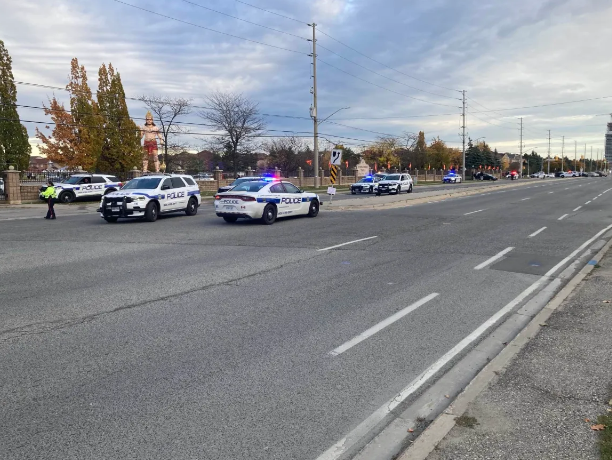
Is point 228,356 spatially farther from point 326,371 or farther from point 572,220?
point 572,220

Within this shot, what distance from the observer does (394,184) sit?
131 ft

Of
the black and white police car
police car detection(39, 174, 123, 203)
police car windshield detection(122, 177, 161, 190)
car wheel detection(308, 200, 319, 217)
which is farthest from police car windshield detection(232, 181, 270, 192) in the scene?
the black and white police car

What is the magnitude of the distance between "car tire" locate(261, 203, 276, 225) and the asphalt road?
450 centimetres

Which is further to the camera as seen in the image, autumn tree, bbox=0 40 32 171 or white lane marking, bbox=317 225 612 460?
autumn tree, bbox=0 40 32 171

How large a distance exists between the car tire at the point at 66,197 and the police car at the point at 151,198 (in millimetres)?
13166

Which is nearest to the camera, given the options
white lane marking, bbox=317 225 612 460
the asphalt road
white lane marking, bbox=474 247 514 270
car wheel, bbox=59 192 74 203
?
white lane marking, bbox=317 225 612 460

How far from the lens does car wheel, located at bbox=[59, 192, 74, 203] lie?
103 ft

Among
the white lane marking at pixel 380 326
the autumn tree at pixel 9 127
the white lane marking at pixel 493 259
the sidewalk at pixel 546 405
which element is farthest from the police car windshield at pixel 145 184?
the autumn tree at pixel 9 127

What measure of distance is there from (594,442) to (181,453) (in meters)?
2.78

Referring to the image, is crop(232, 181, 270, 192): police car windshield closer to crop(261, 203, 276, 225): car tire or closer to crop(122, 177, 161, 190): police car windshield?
crop(261, 203, 276, 225): car tire

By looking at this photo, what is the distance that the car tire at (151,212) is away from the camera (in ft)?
61.8

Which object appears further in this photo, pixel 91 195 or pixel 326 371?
pixel 91 195

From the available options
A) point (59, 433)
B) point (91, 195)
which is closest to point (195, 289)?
point (59, 433)

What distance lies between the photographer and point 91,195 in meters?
32.5
